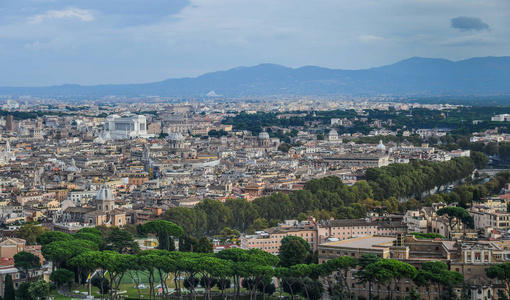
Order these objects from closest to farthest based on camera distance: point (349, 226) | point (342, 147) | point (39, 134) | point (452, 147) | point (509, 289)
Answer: point (509, 289)
point (349, 226)
point (452, 147)
point (342, 147)
point (39, 134)

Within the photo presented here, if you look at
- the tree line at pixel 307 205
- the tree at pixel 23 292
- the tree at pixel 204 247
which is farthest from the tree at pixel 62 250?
the tree line at pixel 307 205

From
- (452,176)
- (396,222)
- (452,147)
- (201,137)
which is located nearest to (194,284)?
(396,222)

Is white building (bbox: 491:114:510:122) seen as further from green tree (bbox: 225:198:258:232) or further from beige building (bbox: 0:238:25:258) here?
beige building (bbox: 0:238:25:258)

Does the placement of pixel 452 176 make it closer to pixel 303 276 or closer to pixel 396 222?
pixel 396 222

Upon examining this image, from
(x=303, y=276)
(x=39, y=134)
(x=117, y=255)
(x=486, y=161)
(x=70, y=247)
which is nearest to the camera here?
(x=303, y=276)

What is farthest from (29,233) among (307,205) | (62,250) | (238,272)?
(307,205)

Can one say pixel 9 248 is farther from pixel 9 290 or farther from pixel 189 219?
pixel 189 219
